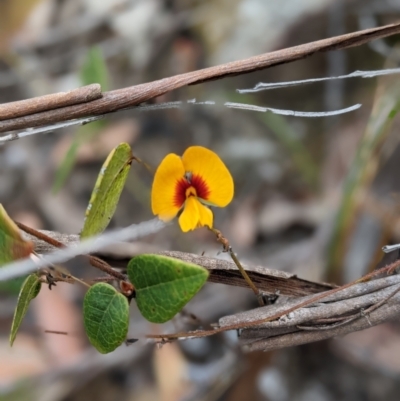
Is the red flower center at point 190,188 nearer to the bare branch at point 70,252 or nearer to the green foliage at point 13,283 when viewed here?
the bare branch at point 70,252

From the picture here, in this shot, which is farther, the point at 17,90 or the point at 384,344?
the point at 17,90

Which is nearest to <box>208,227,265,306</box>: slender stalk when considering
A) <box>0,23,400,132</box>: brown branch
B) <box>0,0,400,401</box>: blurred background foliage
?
<box>0,23,400,132</box>: brown branch

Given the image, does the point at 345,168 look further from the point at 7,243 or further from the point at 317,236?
the point at 7,243

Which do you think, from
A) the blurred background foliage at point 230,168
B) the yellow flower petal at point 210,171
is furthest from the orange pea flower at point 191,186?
the blurred background foliage at point 230,168

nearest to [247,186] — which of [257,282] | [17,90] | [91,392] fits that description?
[91,392]

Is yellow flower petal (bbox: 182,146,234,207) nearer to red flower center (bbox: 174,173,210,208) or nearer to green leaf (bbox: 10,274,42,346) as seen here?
red flower center (bbox: 174,173,210,208)

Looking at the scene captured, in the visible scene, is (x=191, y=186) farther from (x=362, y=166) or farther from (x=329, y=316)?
(x=362, y=166)
